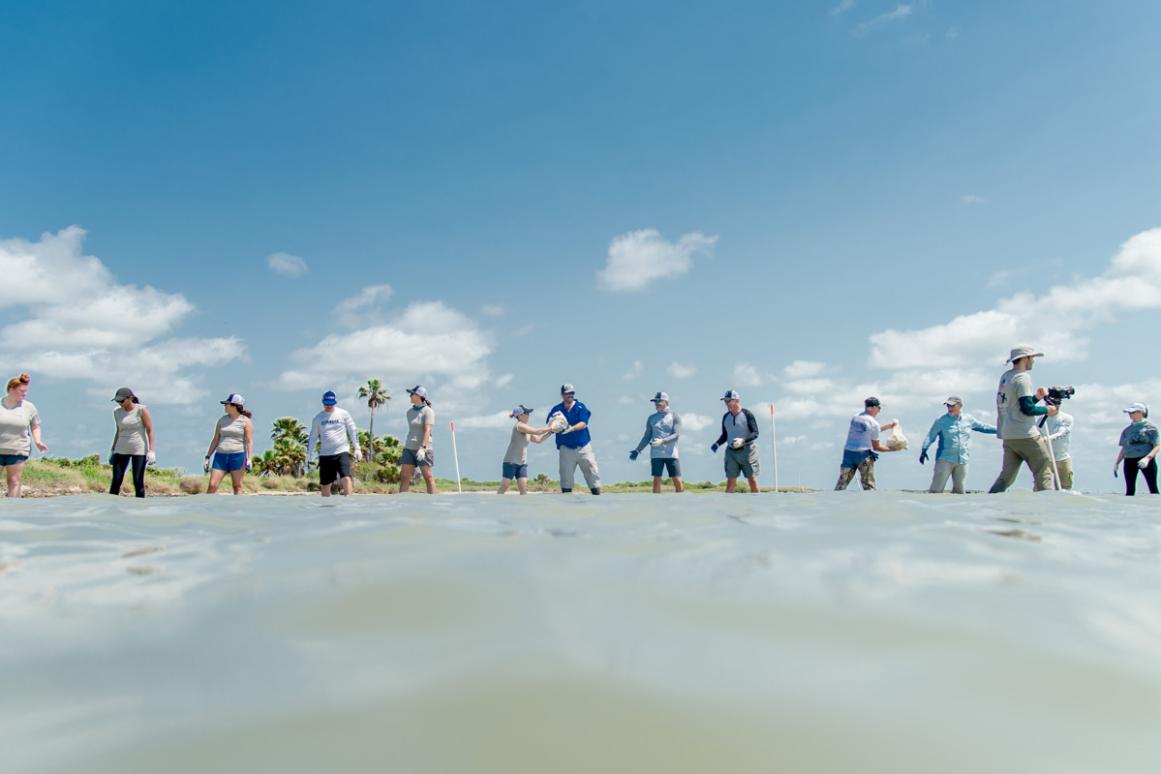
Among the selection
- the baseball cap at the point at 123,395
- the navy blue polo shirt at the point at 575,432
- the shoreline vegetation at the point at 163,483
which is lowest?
the shoreline vegetation at the point at 163,483

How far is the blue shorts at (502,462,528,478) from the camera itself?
33.6 feet

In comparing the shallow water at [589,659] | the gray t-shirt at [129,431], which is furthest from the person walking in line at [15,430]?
the shallow water at [589,659]

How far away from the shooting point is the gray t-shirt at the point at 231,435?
966cm

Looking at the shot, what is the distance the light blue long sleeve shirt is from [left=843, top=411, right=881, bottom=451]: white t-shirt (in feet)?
2.34

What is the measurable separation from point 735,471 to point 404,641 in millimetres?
A: 9144

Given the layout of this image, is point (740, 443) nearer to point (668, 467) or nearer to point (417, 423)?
point (668, 467)

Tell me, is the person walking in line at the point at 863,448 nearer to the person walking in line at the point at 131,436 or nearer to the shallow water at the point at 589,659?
the shallow water at the point at 589,659

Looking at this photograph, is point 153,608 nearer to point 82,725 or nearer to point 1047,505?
point 82,725

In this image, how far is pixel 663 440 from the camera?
35.0 feet

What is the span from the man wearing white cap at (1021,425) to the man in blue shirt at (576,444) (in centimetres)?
454

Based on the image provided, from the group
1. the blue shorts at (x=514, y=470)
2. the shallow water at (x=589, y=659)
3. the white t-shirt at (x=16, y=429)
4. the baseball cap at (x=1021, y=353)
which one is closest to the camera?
the shallow water at (x=589, y=659)

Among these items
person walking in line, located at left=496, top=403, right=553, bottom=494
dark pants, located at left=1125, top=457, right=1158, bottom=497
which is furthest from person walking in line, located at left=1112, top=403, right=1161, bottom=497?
person walking in line, located at left=496, top=403, right=553, bottom=494

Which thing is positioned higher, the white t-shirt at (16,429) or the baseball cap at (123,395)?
the baseball cap at (123,395)

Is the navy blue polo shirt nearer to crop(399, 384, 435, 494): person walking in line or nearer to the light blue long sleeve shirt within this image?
crop(399, 384, 435, 494): person walking in line
